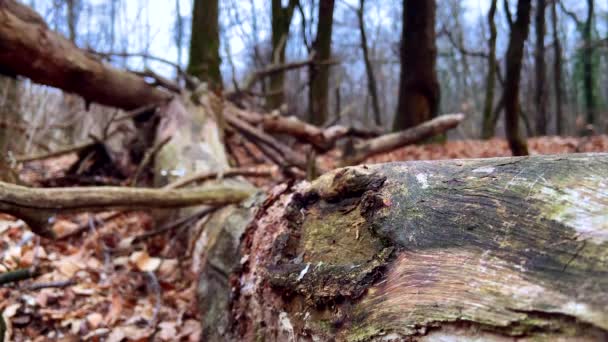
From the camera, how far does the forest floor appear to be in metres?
2.03

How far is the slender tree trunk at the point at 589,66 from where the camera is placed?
1255cm

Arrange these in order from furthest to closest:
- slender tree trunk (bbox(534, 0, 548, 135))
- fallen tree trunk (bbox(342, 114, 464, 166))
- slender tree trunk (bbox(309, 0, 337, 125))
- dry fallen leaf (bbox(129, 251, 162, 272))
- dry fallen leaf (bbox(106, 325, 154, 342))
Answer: slender tree trunk (bbox(534, 0, 548, 135)), slender tree trunk (bbox(309, 0, 337, 125)), fallen tree trunk (bbox(342, 114, 464, 166)), dry fallen leaf (bbox(129, 251, 162, 272)), dry fallen leaf (bbox(106, 325, 154, 342))

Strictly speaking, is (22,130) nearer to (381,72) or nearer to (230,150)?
(230,150)

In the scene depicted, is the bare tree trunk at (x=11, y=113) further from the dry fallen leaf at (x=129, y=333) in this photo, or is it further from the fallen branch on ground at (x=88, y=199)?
the dry fallen leaf at (x=129, y=333)

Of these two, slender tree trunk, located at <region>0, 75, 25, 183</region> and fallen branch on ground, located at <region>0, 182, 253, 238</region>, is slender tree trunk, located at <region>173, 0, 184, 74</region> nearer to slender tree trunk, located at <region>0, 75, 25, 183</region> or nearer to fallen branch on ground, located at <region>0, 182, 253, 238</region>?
slender tree trunk, located at <region>0, 75, 25, 183</region>

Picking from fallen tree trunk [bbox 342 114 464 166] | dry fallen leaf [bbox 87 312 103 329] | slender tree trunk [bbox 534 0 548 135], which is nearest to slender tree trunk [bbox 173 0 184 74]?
fallen tree trunk [bbox 342 114 464 166]

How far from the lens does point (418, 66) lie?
7.15m

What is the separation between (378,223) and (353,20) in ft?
34.0

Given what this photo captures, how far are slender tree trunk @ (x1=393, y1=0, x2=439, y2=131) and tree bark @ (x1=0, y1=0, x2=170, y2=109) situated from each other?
4848 mm

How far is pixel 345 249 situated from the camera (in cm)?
125

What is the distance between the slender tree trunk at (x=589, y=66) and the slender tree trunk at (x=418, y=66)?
8088mm

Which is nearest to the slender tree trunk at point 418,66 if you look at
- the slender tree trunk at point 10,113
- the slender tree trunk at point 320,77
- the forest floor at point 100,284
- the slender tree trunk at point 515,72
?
the slender tree trunk at point 320,77

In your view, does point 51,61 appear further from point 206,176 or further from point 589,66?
point 589,66

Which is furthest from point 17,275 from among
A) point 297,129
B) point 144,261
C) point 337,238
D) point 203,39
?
point 203,39
